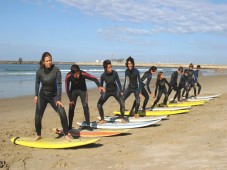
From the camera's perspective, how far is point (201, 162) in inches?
195

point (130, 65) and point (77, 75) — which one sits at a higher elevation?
point (130, 65)

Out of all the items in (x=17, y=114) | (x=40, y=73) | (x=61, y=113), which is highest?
(x=40, y=73)

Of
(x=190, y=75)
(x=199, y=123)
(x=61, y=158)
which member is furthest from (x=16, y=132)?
(x=190, y=75)

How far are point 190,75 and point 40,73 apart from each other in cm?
911

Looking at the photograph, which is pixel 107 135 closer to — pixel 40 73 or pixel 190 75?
pixel 40 73

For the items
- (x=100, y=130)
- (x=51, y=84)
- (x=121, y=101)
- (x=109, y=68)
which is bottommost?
(x=100, y=130)

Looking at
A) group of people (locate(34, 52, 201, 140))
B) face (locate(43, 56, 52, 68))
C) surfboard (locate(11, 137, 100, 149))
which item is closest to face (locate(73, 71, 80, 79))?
group of people (locate(34, 52, 201, 140))

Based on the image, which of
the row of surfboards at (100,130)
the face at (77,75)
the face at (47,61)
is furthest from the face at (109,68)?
the face at (47,61)

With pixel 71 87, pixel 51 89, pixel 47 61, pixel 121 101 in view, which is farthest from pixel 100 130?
pixel 47 61

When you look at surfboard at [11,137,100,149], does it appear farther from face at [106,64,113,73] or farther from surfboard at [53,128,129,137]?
face at [106,64,113,73]

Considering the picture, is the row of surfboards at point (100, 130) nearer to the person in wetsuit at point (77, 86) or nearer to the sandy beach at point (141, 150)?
the sandy beach at point (141, 150)

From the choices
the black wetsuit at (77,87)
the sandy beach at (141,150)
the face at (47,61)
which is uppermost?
the face at (47,61)

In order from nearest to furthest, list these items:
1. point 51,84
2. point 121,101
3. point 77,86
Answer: point 51,84 < point 77,86 < point 121,101

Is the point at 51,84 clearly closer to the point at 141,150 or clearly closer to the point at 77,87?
the point at 77,87
